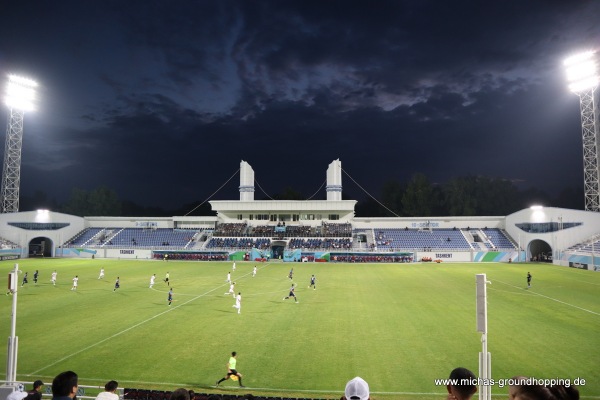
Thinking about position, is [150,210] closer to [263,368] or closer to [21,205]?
[21,205]

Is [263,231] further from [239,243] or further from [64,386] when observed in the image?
[64,386]

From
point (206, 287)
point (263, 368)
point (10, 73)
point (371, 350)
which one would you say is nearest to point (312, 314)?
point (371, 350)

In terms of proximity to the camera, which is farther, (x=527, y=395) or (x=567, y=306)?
(x=567, y=306)

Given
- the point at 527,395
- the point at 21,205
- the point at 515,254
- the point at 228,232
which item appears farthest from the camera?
the point at 21,205

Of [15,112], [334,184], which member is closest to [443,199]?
[334,184]

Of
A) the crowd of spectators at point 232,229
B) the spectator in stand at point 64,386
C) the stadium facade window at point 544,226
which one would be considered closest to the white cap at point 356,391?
the spectator in stand at point 64,386

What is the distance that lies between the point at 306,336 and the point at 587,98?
205 feet

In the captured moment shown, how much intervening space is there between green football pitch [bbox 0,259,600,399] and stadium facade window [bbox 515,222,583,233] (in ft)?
98.7

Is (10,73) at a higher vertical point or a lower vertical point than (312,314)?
higher

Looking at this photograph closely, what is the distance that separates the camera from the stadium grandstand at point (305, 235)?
64.8 metres

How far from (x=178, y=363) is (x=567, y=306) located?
25.2m

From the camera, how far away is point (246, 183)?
277 ft

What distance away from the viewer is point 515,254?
213 feet

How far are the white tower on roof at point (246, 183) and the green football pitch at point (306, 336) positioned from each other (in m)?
50.8
